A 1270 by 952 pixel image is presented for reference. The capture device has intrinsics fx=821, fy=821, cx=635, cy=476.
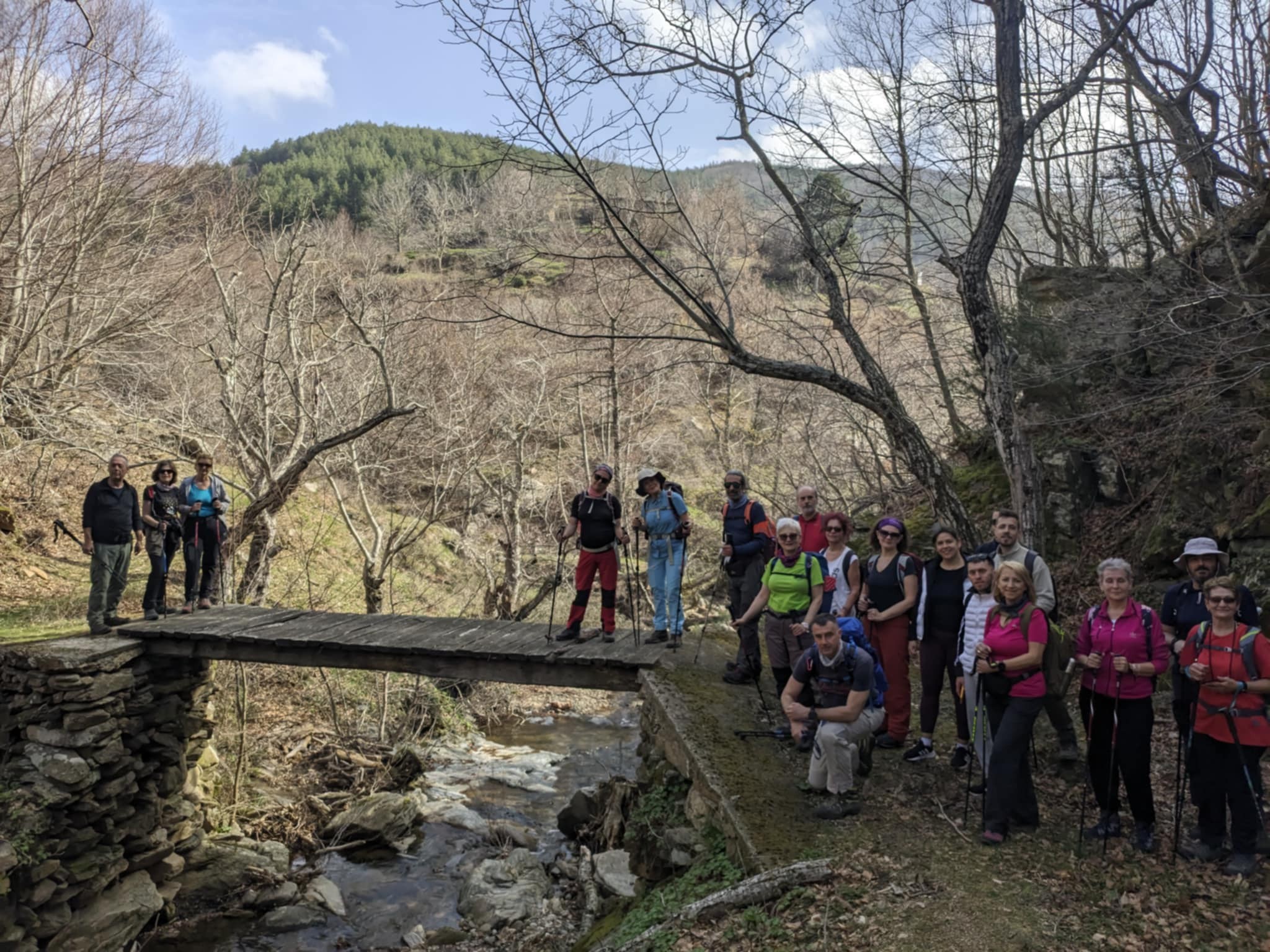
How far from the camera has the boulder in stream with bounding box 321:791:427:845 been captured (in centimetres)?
1016

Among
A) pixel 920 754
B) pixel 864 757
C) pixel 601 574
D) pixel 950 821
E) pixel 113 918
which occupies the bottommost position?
pixel 113 918

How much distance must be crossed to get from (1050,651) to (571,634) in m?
5.04

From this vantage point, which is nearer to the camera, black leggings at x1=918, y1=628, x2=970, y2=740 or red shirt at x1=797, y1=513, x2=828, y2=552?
black leggings at x1=918, y1=628, x2=970, y2=740

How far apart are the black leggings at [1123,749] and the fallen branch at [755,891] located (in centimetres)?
179

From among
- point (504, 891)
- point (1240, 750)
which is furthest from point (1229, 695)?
point (504, 891)

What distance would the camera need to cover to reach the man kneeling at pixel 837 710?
5.21 meters

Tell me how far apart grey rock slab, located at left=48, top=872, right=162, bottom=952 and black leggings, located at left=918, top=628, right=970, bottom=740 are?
781cm

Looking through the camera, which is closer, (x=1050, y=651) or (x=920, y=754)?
(x=1050, y=651)

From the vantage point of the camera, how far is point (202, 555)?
968 centimetres

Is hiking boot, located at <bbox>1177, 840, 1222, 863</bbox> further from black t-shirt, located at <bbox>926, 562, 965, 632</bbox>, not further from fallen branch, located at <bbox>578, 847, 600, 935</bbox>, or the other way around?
fallen branch, located at <bbox>578, 847, 600, 935</bbox>

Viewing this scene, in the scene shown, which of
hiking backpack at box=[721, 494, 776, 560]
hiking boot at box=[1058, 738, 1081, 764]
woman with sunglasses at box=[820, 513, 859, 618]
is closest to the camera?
hiking boot at box=[1058, 738, 1081, 764]

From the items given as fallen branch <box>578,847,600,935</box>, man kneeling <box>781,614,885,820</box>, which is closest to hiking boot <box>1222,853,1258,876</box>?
man kneeling <box>781,614,885,820</box>

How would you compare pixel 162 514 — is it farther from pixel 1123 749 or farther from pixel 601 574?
pixel 1123 749

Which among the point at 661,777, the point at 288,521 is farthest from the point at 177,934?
the point at 288,521
